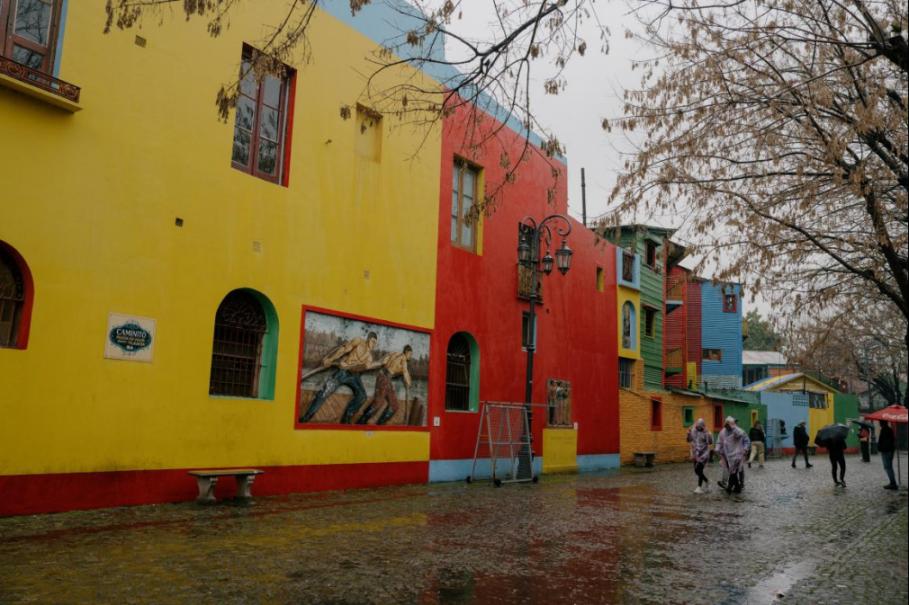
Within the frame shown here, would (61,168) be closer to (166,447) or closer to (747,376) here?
(166,447)

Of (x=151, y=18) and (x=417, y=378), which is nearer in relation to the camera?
(x=151, y=18)

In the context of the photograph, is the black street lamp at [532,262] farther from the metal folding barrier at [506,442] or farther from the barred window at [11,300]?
the barred window at [11,300]

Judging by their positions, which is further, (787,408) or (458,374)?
(787,408)

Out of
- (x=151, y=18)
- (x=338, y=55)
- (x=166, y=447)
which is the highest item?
(x=338, y=55)

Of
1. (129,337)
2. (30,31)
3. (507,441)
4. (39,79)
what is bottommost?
(507,441)

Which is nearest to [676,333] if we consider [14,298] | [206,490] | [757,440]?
[757,440]

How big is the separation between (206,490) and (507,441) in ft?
27.4

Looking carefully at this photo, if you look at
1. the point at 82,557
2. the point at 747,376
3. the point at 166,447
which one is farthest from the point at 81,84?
the point at 747,376

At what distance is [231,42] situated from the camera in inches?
470

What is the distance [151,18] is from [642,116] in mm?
7551

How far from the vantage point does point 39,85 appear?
895 centimetres

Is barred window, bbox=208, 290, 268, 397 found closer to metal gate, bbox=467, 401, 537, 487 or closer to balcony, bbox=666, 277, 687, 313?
metal gate, bbox=467, 401, 537, 487

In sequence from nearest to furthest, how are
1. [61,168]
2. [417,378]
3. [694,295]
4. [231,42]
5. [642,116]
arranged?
[61,168] < [642,116] < [231,42] < [417,378] < [694,295]

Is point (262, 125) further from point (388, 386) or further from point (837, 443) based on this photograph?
point (837, 443)
